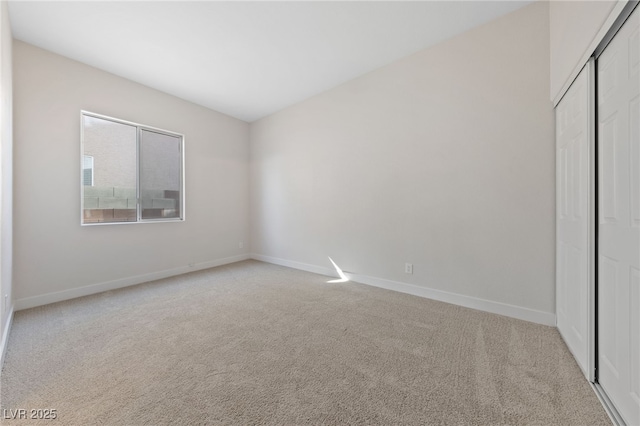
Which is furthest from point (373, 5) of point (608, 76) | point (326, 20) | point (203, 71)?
point (203, 71)

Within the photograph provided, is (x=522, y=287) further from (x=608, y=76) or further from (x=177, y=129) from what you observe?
(x=177, y=129)

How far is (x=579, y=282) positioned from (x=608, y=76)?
1365 mm

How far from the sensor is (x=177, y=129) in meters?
4.09

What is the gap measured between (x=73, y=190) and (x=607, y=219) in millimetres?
5133

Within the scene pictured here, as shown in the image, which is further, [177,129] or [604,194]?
[177,129]

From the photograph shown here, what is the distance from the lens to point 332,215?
3.92 m

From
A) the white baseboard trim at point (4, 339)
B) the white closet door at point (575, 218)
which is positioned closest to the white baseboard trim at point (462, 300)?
the white closet door at point (575, 218)

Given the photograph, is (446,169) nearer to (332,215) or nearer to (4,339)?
(332,215)

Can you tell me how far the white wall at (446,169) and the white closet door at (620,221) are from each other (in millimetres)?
861

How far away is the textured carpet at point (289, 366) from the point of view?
1.31 meters

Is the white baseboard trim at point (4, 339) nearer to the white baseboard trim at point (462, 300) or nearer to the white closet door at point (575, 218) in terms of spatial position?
the white baseboard trim at point (462, 300)

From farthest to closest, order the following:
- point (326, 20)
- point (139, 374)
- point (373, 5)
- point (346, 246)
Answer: point (346, 246) → point (326, 20) → point (373, 5) → point (139, 374)

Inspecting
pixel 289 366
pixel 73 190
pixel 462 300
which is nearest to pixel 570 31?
pixel 462 300

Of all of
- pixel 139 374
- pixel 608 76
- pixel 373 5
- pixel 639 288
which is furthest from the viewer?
pixel 373 5
